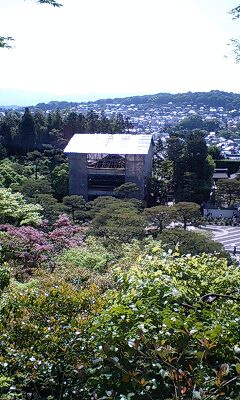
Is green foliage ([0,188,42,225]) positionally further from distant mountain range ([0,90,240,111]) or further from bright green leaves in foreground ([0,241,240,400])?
distant mountain range ([0,90,240,111])

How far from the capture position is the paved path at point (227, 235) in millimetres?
19219

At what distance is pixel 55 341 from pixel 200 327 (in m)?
1.19

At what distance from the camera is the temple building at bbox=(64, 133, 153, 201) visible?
2445 cm

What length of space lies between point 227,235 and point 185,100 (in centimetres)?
12294

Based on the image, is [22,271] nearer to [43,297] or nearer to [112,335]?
[43,297]

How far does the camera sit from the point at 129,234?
14.6 meters

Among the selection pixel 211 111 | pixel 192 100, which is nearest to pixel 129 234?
pixel 211 111

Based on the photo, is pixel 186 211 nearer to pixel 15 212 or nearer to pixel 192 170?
pixel 15 212

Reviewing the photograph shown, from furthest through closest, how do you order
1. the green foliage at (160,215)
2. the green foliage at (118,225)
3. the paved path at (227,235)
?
the paved path at (227,235) → the green foliage at (160,215) → the green foliage at (118,225)

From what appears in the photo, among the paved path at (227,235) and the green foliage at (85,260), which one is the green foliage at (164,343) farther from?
the paved path at (227,235)

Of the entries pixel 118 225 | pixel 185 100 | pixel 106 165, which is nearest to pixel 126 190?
pixel 106 165

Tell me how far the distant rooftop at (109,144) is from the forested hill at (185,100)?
314 feet

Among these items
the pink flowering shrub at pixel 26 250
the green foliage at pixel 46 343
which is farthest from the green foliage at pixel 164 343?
the pink flowering shrub at pixel 26 250

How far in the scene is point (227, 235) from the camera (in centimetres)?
2091
